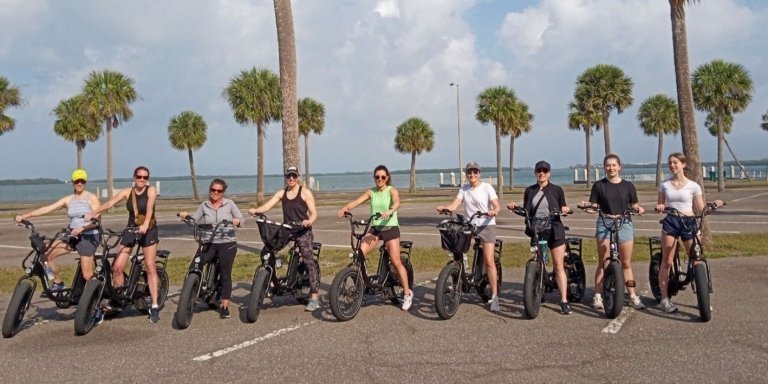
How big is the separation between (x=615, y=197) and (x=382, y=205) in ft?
8.96

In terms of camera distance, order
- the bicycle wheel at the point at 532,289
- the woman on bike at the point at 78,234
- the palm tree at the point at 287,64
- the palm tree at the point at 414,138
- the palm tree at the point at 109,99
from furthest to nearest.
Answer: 1. the palm tree at the point at 414,138
2. the palm tree at the point at 109,99
3. the palm tree at the point at 287,64
4. the woman on bike at the point at 78,234
5. the bicycle wheel at the point at 532,289

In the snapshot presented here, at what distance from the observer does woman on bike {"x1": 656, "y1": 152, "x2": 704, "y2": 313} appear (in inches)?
284

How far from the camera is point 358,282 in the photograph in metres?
7.45

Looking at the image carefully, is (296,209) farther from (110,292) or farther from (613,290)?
(613,290)

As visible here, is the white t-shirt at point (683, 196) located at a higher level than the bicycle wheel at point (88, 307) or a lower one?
higher

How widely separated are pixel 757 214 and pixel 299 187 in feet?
67.3

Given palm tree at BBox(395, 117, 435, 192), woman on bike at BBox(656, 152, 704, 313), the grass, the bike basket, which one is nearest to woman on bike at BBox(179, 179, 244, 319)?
the bike basket

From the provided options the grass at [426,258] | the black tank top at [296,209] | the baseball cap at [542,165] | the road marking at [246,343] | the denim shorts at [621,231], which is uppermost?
the baseball cap at [542,165]

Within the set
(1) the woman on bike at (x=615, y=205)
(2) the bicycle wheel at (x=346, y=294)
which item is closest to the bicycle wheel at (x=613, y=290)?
(1) the woman on bike at (x=615, y=205)

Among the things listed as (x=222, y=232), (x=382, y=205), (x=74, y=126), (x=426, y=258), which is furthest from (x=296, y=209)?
(x=74, y=126)

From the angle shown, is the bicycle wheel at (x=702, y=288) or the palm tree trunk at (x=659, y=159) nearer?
the bicycle wheel at (x=702, y=288)

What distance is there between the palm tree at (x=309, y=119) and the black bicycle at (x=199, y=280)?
52.5m

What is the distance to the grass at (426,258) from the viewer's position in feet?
36.8

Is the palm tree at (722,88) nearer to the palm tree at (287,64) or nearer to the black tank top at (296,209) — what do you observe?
the palm tree at (287,64)
